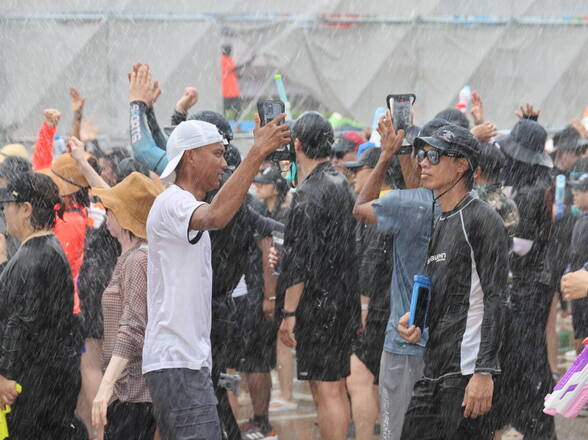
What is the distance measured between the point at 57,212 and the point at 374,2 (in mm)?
8331

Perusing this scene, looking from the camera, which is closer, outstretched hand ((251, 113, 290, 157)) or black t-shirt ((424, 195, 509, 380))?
outstretched hand ((251, 113, 290, 157))

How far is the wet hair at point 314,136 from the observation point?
6.37 meters

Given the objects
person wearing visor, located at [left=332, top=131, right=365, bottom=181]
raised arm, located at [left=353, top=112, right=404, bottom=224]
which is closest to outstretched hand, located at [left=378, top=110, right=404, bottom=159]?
raised arm, located at [left=353, top=112, right=404, bottom=224]

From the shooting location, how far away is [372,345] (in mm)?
6570

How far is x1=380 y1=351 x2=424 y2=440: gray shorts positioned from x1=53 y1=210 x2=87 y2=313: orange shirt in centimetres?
250

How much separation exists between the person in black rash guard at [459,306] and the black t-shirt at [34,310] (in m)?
1.89

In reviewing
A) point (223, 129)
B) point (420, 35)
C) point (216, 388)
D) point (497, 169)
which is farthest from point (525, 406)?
point (420, 35)

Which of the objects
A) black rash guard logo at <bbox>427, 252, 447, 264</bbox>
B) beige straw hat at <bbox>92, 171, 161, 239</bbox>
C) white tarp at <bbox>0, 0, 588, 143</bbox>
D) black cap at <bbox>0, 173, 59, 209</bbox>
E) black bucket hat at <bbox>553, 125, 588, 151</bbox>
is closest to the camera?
black rash guard logo at <bbox>427, 252, 447, 264</bbox>

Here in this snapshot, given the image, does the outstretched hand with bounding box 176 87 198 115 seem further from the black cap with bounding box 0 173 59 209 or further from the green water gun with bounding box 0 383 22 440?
the green water gun with bounding box 0 383 22 440

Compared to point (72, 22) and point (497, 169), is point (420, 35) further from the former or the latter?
point (497, 169)

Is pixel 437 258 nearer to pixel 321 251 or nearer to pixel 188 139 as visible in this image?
pixel 188 139

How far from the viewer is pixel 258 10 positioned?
507 inches

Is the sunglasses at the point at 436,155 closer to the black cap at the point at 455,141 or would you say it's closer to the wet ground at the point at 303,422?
the black cap at the point at 455,141

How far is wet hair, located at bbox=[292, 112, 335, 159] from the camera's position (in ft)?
20.9
